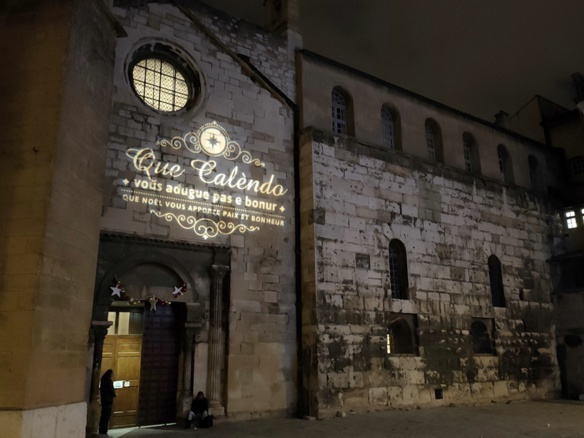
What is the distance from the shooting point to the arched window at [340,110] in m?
13.9

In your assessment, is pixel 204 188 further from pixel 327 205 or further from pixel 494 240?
pixel 494 240

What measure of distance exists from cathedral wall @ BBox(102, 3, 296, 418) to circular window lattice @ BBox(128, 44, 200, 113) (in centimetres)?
20

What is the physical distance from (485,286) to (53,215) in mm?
12244

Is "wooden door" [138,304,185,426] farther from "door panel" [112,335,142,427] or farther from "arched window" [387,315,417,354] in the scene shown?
"arched window" [387,315,417,354]

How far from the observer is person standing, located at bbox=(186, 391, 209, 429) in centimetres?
972

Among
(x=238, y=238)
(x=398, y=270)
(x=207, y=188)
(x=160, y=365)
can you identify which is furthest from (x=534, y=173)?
(x=160, y=365)

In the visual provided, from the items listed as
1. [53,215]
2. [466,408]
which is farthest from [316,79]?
[466,408]

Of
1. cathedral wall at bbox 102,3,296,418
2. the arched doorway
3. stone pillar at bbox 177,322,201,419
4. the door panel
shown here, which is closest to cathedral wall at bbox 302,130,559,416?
cathedral wall at bbox 102,3,296,418

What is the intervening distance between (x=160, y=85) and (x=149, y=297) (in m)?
5.00

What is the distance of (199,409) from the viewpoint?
32.2 ft

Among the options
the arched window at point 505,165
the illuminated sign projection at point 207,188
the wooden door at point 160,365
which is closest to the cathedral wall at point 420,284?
the arched window at point 505,165

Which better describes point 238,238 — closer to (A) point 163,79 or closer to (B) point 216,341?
(B) point 216,341

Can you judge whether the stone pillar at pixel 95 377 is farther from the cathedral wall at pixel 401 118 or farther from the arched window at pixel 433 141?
the arched window at pixel 433 141

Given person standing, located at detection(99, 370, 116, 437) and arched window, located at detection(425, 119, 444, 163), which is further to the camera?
arched window, located at detection(425, 119, 444, 163)
